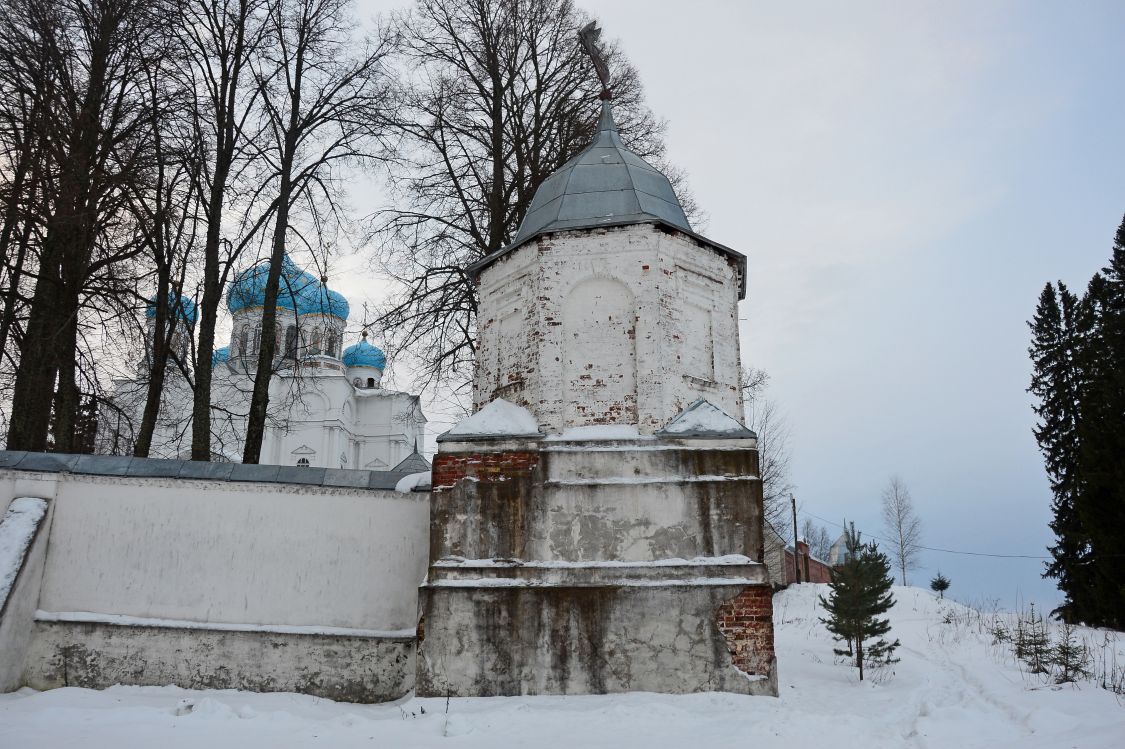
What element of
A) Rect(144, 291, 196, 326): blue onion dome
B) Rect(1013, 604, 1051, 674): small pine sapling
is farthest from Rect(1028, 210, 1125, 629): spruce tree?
Rect(144, 291, 196, 326): blue onion dome

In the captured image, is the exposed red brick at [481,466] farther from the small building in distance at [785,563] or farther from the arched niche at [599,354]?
the small building in distance at [785,563]

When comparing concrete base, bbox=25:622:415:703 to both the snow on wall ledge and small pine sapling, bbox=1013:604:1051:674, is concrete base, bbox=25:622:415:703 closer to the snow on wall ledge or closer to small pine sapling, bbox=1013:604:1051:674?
the snow on wall ledge

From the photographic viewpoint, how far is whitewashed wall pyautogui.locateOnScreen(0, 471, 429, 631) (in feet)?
29.8

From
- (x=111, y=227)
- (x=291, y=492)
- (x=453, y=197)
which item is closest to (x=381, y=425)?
(x=453, y=197)

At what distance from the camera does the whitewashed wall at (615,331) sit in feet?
30.4

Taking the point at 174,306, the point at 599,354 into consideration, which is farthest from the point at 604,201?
the point at 174,306

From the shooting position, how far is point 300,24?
1430cm

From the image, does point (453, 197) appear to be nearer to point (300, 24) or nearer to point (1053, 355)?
point (300, 24)

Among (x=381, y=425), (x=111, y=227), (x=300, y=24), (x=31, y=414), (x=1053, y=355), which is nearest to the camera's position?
(x=31, y=414)

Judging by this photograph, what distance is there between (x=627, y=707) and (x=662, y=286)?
4309 mm

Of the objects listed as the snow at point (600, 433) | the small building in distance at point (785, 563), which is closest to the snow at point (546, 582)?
the snow at point (600, 433)

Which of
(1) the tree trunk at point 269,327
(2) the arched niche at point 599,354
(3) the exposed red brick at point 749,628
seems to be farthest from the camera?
(1) the tree trunk at point 269,327

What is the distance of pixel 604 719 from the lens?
292 inches

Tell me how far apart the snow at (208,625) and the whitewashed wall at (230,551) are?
48 mm
